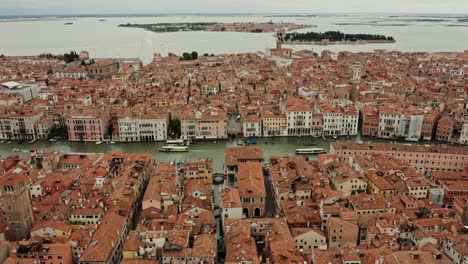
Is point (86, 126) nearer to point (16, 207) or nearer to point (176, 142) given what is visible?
point (176, 142)

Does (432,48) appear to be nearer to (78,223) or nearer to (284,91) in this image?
(284,91)

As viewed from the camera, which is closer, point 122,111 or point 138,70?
point 122,111

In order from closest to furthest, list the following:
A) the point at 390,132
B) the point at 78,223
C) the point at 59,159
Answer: the point at 78,223
the point at 59,159
the point at 390,132

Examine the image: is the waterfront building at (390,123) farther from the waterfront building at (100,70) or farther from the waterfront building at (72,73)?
the waterfront building at (72,73)

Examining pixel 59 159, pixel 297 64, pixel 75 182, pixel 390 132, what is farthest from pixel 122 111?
pixel 297 64

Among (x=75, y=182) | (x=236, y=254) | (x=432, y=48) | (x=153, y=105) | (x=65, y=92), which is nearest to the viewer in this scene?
(x=236, y=254)

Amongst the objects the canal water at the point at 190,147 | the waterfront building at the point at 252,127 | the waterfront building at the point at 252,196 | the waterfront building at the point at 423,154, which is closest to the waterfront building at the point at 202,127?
the canal water at the point at 190,147

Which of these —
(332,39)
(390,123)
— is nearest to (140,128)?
(390,123)
